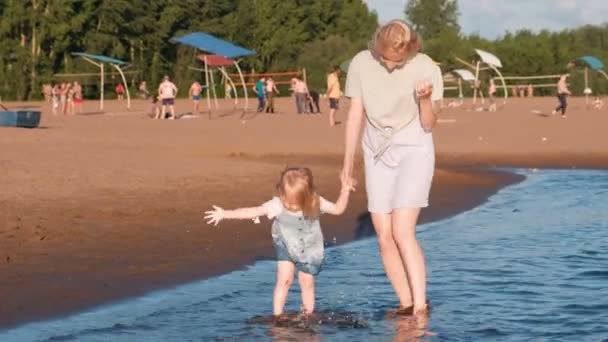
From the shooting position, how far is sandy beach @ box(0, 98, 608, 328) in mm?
9258

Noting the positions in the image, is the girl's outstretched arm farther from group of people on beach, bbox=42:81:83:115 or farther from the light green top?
group of people on beach, bbox=42:81:83:115

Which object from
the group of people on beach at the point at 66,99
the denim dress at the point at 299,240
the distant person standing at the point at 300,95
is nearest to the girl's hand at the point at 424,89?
the denim dress at the point at 299,240

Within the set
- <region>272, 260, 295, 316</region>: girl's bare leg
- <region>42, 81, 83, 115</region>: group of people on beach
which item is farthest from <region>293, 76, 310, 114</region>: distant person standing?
<region>272, 260, 295, 316</region>: girl's bare leg

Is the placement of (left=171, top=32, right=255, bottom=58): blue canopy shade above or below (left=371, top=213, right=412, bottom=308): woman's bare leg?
above

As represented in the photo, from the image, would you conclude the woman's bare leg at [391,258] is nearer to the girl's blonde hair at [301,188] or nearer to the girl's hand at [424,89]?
the girl's blonde hair at [301,188]

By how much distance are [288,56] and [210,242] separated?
78079mm

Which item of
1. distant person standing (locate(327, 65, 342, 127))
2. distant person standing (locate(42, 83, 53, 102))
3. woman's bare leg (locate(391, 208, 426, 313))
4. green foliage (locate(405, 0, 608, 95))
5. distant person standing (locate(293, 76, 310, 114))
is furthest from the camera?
green foliage (locate(405, 0, 608, 95))

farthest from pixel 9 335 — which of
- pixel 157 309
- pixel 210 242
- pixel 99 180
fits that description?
pixel 99 180

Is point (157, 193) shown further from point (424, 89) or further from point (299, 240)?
point (424, 89)

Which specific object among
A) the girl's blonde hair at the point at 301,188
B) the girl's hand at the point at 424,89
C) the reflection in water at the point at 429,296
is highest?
the girl's hand at the point at 424,89

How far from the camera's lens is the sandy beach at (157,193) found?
9.26 meters

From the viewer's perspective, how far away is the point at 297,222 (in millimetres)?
7848

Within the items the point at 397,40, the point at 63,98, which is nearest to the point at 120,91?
the point at 63,98

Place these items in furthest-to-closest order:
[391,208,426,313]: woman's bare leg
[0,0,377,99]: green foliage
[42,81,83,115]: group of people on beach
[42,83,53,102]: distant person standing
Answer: [0,0,377,99]: green foliage → [42,83,53,102]: distant person standing → [42,81,83,115]: group of people on beach → [391,208,426,313]: woman's bare leg
